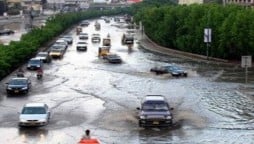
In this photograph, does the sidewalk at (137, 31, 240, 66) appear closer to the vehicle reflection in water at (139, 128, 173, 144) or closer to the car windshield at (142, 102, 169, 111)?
the car windshield at (142, 102, 169, 111)

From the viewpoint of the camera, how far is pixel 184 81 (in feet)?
201

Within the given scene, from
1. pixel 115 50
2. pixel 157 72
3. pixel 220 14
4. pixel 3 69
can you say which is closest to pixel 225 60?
pixel 220 14

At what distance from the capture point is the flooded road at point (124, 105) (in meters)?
35.8

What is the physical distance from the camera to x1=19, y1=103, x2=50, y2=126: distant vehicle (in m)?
37.7

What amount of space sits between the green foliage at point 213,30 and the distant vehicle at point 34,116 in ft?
135

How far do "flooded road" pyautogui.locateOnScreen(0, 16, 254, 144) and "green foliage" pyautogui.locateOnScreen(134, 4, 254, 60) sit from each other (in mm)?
4918

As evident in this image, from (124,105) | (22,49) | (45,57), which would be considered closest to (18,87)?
(124,105)

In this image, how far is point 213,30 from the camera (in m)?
82.6

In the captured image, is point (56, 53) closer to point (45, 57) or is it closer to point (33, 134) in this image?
point (45, 57)

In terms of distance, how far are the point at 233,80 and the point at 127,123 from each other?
80.5 feet

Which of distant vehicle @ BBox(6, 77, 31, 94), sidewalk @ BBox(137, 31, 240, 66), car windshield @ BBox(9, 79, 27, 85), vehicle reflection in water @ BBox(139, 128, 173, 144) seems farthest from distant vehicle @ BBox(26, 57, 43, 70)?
vehicle reflection in water @ BBox(139, 128, 173, 144)

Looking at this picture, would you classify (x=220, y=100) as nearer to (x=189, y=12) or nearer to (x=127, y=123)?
(x=127, y=123)

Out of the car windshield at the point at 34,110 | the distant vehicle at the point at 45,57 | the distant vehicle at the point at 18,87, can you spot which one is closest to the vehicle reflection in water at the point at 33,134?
the car windshield at the point at 34,110

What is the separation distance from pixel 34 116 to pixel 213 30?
1883 inches
